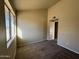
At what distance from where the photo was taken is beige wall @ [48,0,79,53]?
4.26 metres

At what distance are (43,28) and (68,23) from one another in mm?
2750

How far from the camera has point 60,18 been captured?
559 cm

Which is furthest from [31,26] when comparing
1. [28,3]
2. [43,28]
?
[28,3]

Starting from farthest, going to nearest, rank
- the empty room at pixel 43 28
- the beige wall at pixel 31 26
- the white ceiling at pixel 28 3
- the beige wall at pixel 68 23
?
the beige wall at pixel 31 26
the white ceiling at pixel 28 3
the beige wall at pixel 68 23
the empty room at pixel 43 28

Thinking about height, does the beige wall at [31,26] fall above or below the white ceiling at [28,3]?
below

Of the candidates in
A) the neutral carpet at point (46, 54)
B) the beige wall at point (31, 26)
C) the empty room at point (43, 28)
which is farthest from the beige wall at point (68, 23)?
the beige wall at point (31, 26)

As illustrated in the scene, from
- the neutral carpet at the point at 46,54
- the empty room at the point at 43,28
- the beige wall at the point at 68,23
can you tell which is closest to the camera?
the neutral carpet at the point at 46,54

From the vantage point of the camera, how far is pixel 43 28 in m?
7.22

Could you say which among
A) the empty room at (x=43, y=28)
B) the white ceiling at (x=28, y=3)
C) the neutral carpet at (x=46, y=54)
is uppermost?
the white ceiling at (x=28, y=3)

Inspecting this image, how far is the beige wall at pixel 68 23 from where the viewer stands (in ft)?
14.0

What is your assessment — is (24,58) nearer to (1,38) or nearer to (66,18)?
(1,38)

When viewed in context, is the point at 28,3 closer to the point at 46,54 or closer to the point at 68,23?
the point at 68,23

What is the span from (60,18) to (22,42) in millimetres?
3305

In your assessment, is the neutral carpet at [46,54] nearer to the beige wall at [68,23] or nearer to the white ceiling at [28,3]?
the beige wall at [68,23]
